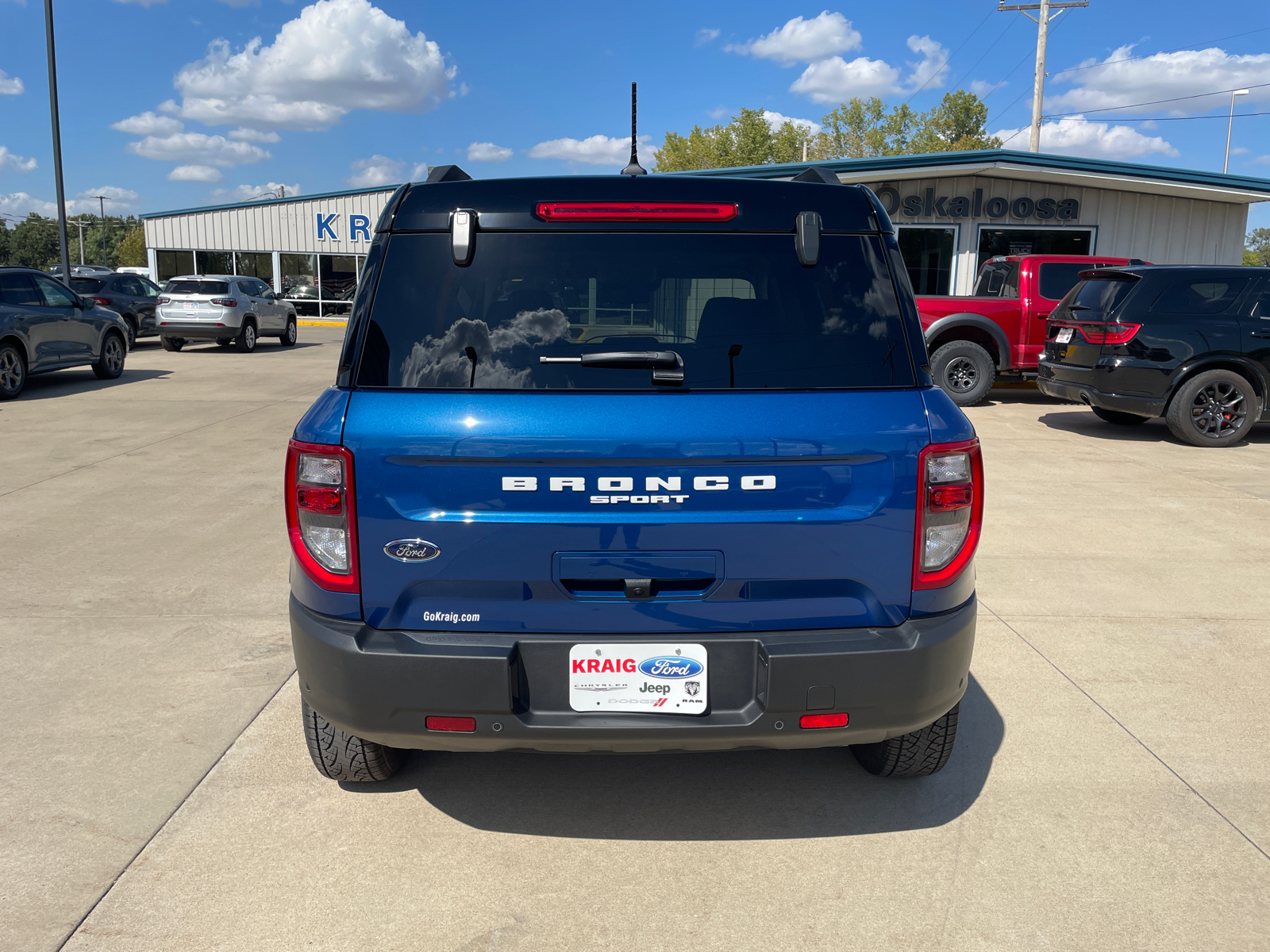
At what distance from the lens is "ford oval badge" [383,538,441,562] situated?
2562 millimetres

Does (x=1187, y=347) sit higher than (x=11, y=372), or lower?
higher

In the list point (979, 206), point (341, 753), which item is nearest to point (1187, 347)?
point (341, 753)

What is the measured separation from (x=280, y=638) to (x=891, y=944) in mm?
3204

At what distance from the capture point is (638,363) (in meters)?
→ 2.59

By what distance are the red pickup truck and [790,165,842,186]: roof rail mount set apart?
34.4 feet

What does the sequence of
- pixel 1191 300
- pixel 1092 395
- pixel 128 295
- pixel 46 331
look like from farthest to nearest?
pixel 128 295
pixel 46 331
pixel 1092 395
pixel 1191 300

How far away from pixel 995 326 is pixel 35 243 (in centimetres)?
16717

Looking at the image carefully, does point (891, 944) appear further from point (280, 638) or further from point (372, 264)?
point (280, 638)

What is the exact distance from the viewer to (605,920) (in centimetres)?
263

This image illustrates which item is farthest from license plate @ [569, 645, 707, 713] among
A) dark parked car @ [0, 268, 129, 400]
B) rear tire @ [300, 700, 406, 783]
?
dark parked car @ [0, 268, 129, 400]

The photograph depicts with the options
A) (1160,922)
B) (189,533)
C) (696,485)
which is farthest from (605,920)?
(189,533)

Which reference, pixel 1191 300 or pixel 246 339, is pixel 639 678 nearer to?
A: pixel 1191 300

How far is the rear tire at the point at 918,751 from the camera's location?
10.5 feet

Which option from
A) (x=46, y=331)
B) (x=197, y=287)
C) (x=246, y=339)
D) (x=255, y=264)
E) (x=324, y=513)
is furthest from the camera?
(x=255, y=264)
